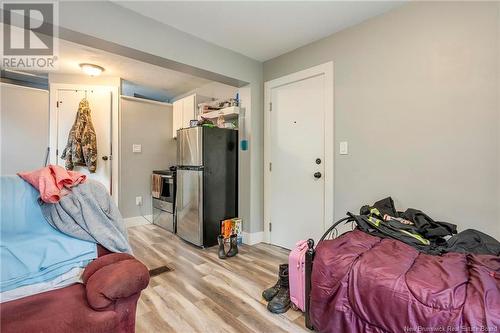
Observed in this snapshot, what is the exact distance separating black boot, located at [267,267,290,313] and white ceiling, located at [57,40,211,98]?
2963 millimetres

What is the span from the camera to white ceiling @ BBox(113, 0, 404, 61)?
79.4 inches

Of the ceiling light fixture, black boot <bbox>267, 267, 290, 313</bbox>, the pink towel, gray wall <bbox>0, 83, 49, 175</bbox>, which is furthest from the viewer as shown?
gray wall <bbox>0, 83, 49, 175</bbox>

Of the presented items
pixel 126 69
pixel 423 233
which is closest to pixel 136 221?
pixel 126 69

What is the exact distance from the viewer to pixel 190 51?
8.21 feet

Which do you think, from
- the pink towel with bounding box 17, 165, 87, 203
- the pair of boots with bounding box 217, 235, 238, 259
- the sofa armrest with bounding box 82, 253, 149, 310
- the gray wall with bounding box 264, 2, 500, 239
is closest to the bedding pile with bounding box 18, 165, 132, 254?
the pink towel with bounding box 17, 165, 87, 203

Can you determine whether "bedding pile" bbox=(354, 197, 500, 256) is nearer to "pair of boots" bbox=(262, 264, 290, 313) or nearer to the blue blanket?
"pair of boots" bbox=(262, 264, 290, 313)

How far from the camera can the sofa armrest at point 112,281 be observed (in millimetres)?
1076

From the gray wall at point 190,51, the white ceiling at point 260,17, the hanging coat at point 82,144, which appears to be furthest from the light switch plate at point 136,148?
the white ceiling at point 260,17

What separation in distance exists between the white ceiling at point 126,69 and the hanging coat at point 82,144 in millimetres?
576

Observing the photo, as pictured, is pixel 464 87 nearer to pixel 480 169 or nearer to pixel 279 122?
pixel 480 169

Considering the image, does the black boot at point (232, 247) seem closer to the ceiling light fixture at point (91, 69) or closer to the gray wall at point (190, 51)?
the gray wall at point (190, 51)

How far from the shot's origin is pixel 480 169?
5.54 feet

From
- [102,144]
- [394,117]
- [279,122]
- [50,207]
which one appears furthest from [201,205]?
[394,117]

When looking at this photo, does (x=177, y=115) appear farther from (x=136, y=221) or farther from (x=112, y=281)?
(x=112, y=281)
